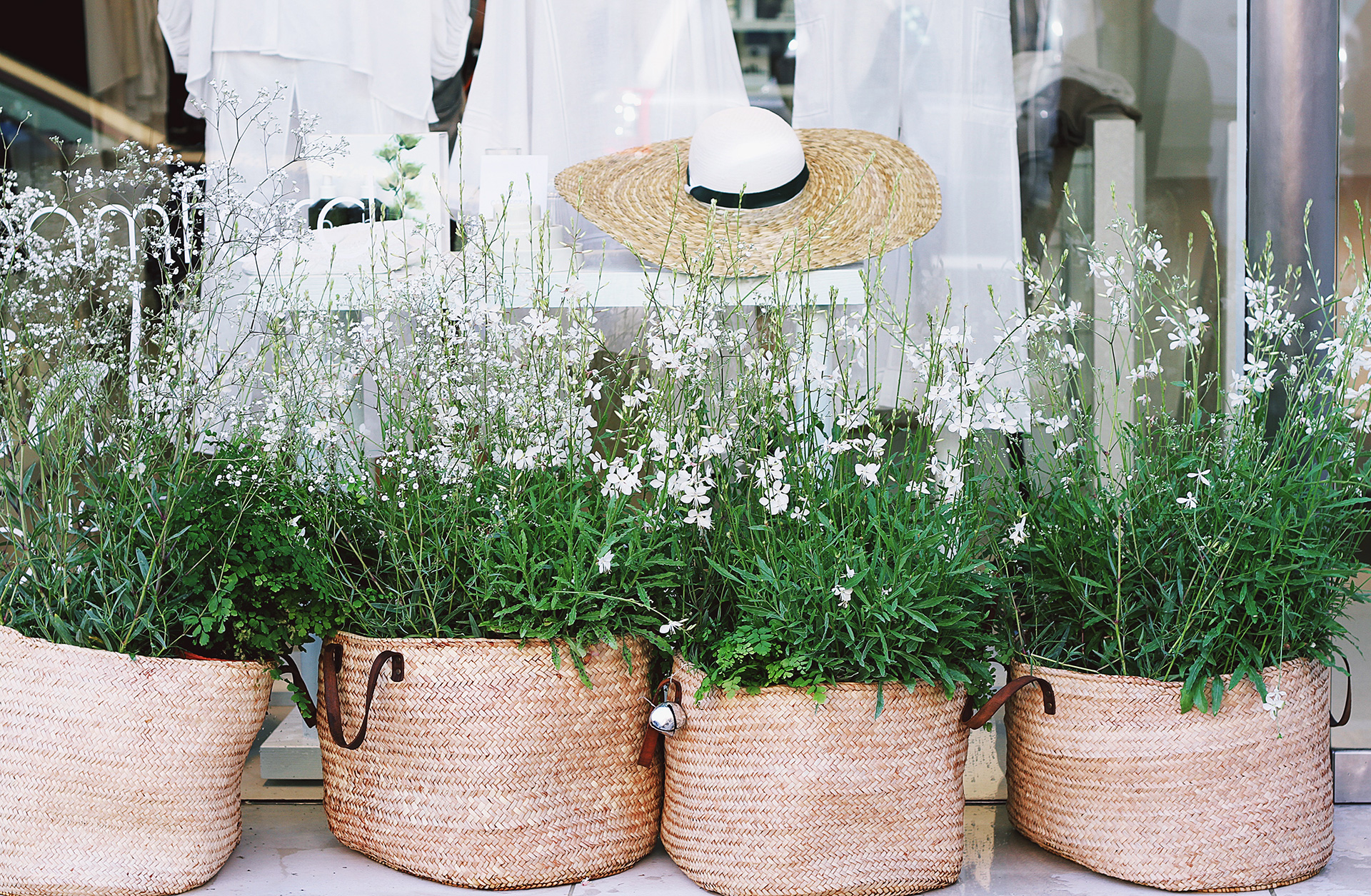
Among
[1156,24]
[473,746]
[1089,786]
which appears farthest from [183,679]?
[1156,24]

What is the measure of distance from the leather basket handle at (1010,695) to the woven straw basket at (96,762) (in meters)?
1.06

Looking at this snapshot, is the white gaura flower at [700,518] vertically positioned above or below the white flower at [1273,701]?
above

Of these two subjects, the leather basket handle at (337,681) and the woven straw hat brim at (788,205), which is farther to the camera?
the woven straw hat brim at (788,205)

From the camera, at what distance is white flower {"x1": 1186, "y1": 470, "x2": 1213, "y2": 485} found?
1634mm

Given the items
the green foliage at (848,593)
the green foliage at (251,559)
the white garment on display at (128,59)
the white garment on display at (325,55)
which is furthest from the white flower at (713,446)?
the white garment on display at (128,59)

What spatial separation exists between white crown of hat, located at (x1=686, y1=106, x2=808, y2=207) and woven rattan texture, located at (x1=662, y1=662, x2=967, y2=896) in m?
1.00

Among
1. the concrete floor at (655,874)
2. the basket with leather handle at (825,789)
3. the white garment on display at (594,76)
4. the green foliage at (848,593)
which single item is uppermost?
the white garment on display at (594,76)

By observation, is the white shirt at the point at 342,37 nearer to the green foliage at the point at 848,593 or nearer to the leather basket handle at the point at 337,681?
the leather basket handle at the point at 337,681

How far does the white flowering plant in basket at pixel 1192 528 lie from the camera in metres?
1.62

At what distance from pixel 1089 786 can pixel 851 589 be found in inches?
19.7

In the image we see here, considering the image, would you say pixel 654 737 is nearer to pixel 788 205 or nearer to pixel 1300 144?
pixel 788 205

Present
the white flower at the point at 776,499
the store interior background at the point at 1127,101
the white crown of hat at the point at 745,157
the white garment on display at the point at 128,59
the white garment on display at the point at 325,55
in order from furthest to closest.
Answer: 1. the white garment on display at the point at 128,59
2. the white garment on display at the point at 325,55
3. the store interior background at the point at 1127,101
4. the white crown of hat at the point at 745,157
5. the white flower at the point at 776,499

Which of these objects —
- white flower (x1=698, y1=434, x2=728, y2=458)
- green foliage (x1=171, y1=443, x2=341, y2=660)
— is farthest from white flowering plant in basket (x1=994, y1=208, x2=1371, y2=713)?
green foliage (x1=171, y1=443, x2=341, y2=660)

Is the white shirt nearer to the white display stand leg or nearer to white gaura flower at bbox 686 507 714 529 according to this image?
the white display stand leg
